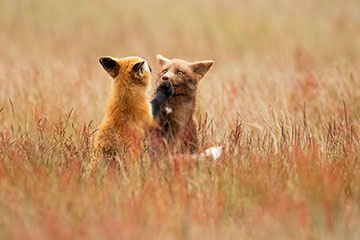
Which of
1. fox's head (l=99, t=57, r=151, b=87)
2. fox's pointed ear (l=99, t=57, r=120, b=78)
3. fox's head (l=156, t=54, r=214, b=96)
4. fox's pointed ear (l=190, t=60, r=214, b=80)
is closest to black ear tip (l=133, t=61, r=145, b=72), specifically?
fox's head (l=99, t=57, r=151, b=87)

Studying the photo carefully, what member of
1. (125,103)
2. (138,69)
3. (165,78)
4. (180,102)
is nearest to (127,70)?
(138,69)

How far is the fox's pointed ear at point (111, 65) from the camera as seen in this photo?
508 centimetres

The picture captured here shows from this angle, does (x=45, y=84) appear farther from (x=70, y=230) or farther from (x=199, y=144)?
(x=70, y=230)

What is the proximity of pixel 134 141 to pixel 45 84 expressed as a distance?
11.5 feet

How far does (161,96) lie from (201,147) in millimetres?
583

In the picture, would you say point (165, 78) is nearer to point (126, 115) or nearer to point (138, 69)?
point (138, 69)

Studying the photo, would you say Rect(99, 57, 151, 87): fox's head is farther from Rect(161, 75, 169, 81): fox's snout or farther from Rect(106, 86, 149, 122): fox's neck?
Rect(161, 75, 169, 81): fox's snout

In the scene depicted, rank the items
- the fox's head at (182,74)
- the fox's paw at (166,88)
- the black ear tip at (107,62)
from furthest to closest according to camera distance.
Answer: the fox's head at (182,74) → the fox's paw at (166,88) → the black ear tip at (107,62)

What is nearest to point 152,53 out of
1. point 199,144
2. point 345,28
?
point 345,28

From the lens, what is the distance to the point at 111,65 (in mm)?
5137

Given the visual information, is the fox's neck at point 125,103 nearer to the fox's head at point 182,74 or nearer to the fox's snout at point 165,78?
the fox's snout at point 165,78

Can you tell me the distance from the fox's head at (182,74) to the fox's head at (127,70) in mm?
555

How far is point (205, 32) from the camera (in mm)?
13781

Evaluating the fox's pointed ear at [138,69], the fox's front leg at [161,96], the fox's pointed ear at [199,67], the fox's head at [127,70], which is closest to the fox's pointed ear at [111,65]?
the fox's head at [127,70]
